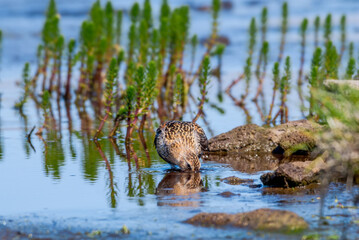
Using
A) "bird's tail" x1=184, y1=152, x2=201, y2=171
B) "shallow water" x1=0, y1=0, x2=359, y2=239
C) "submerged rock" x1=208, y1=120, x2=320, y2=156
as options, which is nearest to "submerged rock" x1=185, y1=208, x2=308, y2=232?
"shallow water" x1=0, y1=0, x2=359, y2=239

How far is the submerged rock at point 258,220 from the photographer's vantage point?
5.72 m

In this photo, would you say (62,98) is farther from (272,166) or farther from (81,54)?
(272,166)

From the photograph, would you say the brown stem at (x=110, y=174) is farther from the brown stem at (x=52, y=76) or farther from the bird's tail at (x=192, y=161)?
the brown stem at (x=52, y=76)

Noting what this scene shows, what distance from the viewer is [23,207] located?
6.93 m

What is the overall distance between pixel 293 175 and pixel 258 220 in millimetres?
1700

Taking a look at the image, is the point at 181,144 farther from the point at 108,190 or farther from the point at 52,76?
the point at 52,76

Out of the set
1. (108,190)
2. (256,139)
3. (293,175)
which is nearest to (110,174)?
(108,190)

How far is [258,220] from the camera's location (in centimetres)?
582

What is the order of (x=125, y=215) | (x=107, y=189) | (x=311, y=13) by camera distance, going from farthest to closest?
(x=311, y=13), (x=107, y=189), (x=125, y=215)

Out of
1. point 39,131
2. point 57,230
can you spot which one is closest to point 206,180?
point 57,230

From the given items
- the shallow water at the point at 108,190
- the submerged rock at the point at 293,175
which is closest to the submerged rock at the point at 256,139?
the shallow water at the point at 108,190

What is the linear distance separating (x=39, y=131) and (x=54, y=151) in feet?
4.50

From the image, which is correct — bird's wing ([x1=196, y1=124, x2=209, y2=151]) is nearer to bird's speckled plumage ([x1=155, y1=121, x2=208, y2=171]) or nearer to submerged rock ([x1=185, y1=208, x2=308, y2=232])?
bird's speckled plumage ([x1=155, y1=121, x2=208, y2=171])

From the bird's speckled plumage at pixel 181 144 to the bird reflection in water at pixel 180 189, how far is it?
0.56 feet
